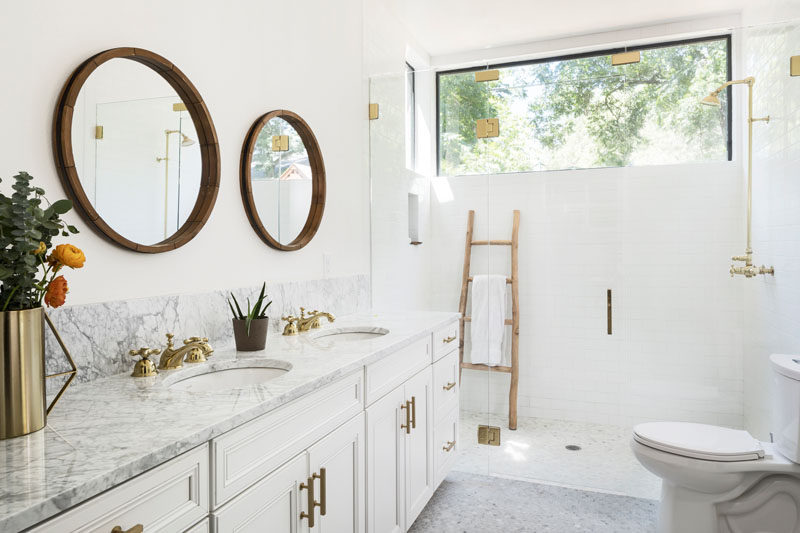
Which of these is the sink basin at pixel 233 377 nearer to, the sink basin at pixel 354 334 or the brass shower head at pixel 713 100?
the sink basin at pixel 354 334

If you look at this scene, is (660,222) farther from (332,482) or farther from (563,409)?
(332,482)

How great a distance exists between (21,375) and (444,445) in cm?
188

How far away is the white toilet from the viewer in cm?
189

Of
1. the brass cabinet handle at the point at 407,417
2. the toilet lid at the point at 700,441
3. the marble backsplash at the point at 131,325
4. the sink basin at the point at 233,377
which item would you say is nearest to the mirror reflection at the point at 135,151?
the marble backsplash at the point at 131,325

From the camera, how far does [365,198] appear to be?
2955 mm

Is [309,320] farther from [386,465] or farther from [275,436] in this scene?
[275,436]

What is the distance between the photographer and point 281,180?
2.18 meters

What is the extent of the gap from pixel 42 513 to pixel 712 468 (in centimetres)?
210

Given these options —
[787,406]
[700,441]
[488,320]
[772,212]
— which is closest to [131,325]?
[488,320]

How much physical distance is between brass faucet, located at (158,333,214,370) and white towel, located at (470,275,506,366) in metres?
1.73

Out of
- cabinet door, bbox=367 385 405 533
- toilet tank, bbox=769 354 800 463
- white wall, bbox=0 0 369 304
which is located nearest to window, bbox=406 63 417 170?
white wall, bbox=0 0 369 304

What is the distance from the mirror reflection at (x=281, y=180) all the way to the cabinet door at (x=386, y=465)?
0.83 meters

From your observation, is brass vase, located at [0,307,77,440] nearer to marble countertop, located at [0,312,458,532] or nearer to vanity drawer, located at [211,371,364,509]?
marble countertop, located at [0,312,458,532]

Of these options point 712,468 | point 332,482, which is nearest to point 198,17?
point 332,482
